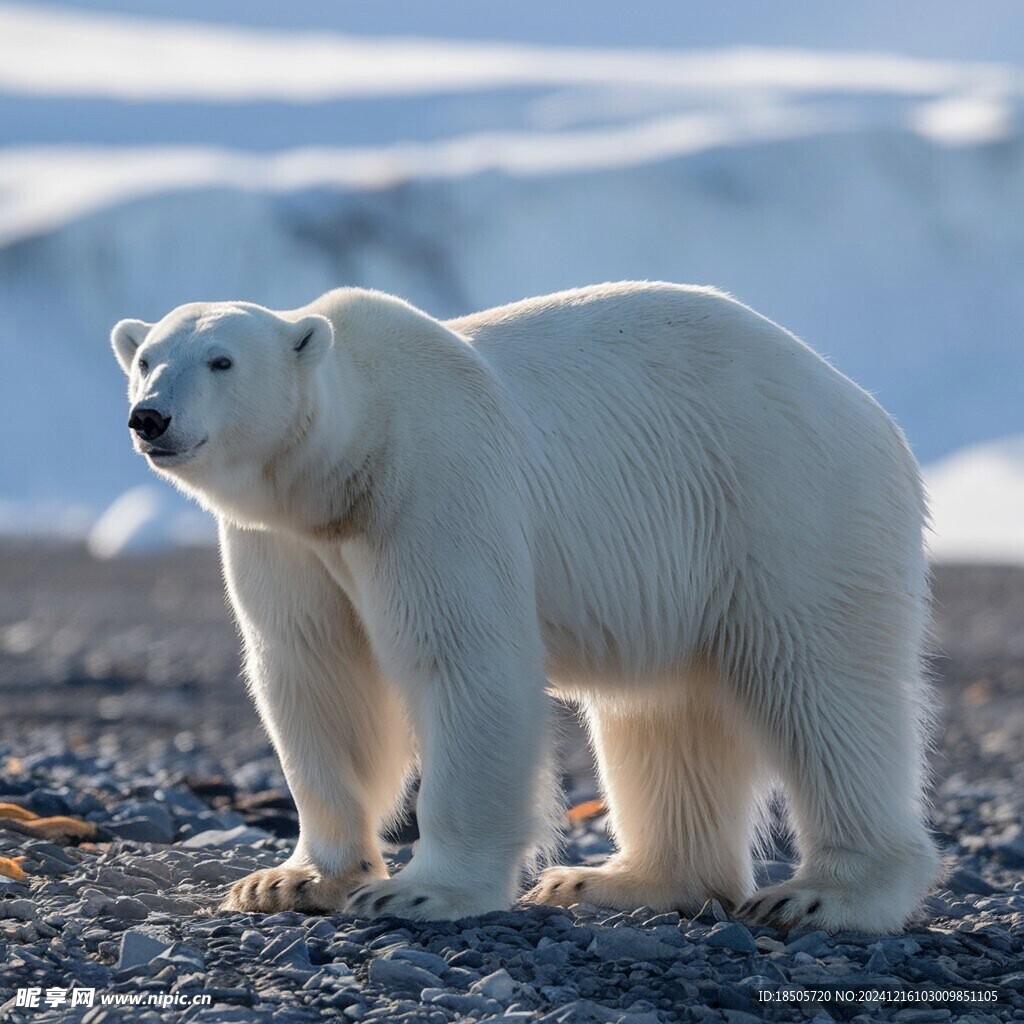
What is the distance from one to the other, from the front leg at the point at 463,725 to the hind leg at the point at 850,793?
747 millimetres

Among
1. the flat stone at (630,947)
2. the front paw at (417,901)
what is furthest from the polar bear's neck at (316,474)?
the flat stone at (630,947)

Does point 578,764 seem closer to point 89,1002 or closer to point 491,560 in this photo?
point 491,560

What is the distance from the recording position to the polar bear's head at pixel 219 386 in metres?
3.72

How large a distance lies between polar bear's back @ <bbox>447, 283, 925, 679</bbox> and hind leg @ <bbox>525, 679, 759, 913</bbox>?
1.41 ft

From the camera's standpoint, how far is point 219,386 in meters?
3.80

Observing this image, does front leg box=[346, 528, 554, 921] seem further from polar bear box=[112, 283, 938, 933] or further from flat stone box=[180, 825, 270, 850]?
flat stone box=[180, 825, 270, 850]

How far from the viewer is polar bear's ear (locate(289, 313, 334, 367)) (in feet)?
12.7

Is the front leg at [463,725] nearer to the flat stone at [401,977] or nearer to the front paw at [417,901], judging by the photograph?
the front paw at [417,901]

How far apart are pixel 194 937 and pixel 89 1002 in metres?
0.43

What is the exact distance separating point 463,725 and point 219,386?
100 cm

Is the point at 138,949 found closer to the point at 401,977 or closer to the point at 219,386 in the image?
the point at 401,977

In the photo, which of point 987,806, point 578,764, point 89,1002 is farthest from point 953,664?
point 89,1002

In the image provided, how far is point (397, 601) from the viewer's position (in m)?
3.83

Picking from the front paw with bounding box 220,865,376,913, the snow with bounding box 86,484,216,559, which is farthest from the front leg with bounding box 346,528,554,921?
the snow with bounding box 86,484,216,559
